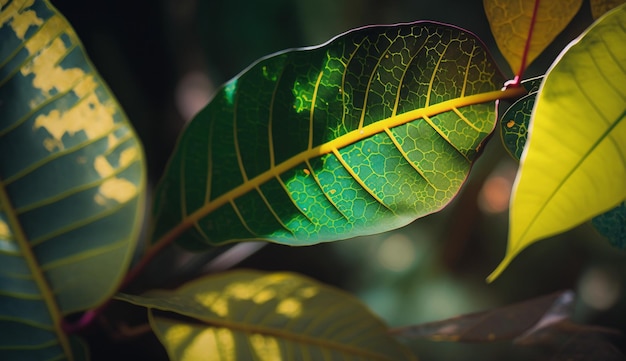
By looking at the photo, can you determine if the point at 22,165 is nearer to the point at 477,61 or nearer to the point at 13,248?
the point at 13,248

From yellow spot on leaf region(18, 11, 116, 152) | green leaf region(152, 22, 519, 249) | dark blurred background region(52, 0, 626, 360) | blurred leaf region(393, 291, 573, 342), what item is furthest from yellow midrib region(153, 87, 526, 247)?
dark blurred background region(52, 0, 626, 360)

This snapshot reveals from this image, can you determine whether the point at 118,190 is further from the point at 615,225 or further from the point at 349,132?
the point at 615,225

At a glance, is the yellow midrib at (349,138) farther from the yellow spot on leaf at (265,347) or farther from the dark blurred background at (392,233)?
the dark blurred background at (392,233)

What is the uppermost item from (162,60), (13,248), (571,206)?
(162,60)

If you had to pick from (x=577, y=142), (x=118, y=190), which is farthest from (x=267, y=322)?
(x=577, y=142)

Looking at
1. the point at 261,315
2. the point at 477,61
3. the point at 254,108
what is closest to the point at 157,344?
the point at 261,315
